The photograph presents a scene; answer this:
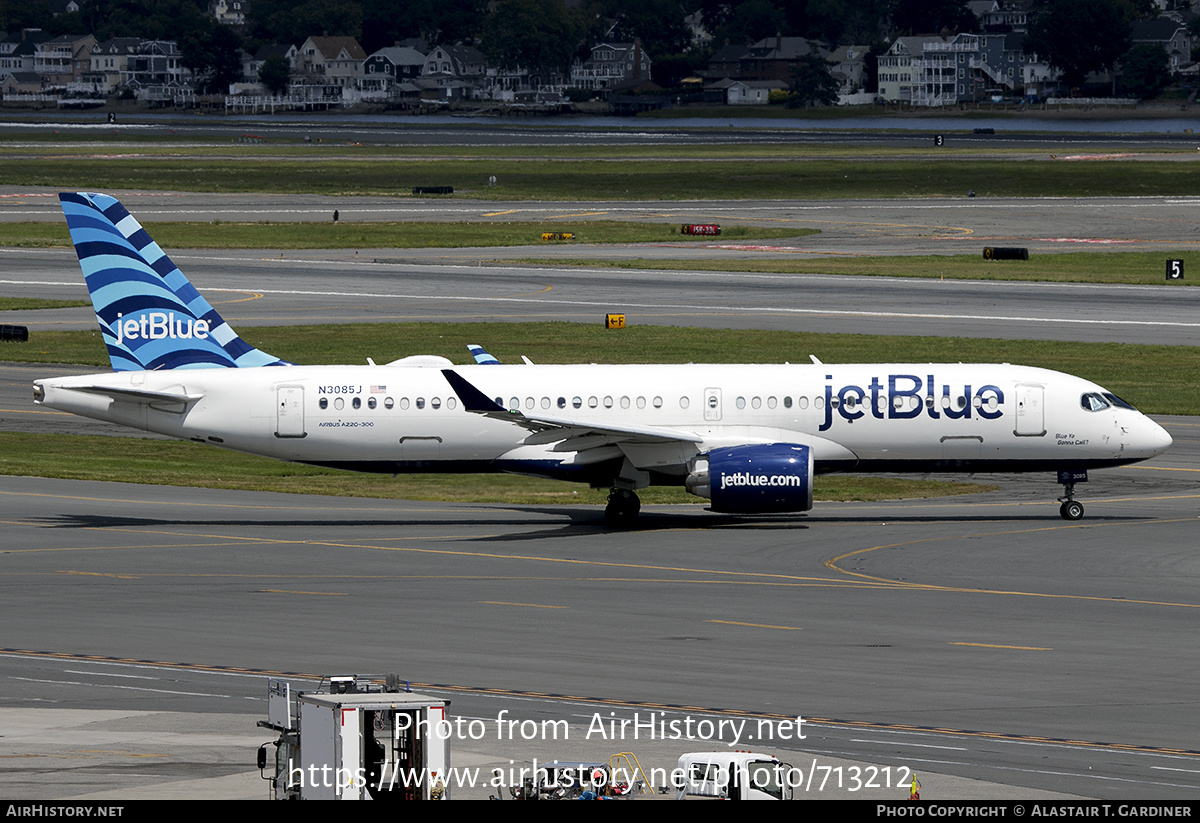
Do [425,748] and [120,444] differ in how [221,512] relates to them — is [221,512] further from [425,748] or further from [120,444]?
[425,748]

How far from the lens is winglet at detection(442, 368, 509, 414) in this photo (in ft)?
146

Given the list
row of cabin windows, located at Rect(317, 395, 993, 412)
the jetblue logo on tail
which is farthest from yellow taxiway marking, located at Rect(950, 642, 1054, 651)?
the jetblue logo on tail

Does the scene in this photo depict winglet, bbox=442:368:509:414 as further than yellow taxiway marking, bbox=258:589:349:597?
Yes

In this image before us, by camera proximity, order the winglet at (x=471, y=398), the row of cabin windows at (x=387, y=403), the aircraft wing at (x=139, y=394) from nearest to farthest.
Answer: the winglet at (x=471, y=398), the aircraft wing at (x=139, y=394), the row of cabin windows at (x=387, y=403)

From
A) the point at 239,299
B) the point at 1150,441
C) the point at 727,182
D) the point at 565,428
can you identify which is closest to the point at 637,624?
the point at 565,428

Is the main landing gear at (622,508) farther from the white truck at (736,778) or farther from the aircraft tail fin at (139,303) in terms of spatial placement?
the white truck at (736,778)

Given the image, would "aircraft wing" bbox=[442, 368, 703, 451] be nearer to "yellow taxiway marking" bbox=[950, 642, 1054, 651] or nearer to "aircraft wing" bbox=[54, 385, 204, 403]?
"aircraft wing" bbox=[54, 385, 204, 403]

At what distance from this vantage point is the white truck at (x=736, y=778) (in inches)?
787

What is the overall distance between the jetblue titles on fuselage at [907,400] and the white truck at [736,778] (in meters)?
28.2

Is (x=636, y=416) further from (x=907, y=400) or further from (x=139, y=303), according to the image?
(x=139, y=303)

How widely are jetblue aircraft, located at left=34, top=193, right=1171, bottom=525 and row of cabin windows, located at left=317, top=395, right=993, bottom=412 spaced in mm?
41

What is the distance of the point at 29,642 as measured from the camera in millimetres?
33031

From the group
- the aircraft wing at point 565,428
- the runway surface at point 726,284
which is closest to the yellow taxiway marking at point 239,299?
the runway surface at point 726,284

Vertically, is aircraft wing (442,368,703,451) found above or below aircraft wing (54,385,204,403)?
below
